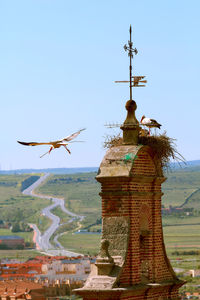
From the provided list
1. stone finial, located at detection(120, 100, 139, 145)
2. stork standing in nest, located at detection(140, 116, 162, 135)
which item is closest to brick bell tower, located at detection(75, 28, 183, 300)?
stone finial, located at detection(120, 100, 139, 145)

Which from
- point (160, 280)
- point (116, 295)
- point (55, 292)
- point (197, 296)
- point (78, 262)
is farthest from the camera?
point (78, 262)

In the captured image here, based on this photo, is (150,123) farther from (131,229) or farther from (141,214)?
(131,229)

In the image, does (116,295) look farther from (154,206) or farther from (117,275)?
(154,206)

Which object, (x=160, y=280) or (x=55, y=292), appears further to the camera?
(x=55, y=292)

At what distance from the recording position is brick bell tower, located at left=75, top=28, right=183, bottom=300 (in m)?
15.2

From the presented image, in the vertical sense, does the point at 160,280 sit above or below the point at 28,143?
below

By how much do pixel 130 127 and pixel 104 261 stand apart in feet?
8.31

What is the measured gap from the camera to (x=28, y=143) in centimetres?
1582

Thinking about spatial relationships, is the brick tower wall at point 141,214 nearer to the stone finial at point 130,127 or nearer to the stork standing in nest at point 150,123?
the stone finial at point 130,127

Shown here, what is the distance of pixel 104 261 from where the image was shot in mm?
15195

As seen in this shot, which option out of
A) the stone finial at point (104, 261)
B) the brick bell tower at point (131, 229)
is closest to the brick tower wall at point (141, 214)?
the brick bell tower at point (131, 229)

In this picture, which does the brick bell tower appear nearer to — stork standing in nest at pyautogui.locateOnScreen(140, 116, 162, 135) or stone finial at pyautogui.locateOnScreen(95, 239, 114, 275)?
stone finial at pyautogui.locateOnScreen(95, 239, 114, 275)

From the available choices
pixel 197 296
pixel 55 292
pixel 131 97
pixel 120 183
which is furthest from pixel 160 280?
pixel 55 292

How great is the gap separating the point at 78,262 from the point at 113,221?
438 feet
